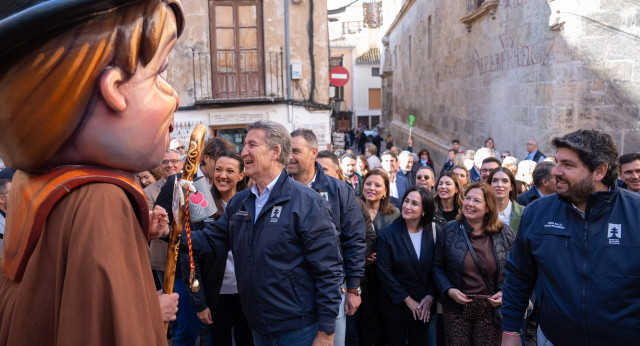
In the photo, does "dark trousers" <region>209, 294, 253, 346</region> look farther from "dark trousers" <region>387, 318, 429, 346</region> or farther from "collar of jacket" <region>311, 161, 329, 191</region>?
"dark trousers" <region>387, 318, 429, 346</region>

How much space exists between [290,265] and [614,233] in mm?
1758

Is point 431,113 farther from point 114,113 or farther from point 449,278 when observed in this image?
point 114,113

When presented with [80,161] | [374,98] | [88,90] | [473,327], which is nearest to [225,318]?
[473,327]

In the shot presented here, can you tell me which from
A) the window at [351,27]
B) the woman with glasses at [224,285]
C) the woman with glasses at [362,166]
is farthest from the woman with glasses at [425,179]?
the window at [351,27]

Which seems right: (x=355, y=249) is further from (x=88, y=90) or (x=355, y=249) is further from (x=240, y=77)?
(x=240, y=77)

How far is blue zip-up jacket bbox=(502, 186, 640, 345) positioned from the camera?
2844 millimetres

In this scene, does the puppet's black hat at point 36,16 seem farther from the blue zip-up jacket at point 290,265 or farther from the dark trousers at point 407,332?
the dark trousers at point 407,332

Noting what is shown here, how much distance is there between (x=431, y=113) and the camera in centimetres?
2178

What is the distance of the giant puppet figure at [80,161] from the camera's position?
134cm

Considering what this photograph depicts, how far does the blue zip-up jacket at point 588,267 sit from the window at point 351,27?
184ft

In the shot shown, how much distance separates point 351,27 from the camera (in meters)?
57.5

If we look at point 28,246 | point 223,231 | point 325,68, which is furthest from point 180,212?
point 325,68

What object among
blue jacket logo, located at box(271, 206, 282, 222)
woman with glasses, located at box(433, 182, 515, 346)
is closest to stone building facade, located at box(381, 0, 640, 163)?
woman with glasses, located at box(433, 182, 515, 346)

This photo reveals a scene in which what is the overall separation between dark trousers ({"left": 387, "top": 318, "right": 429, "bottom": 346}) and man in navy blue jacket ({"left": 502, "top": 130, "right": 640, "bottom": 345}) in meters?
1.46
